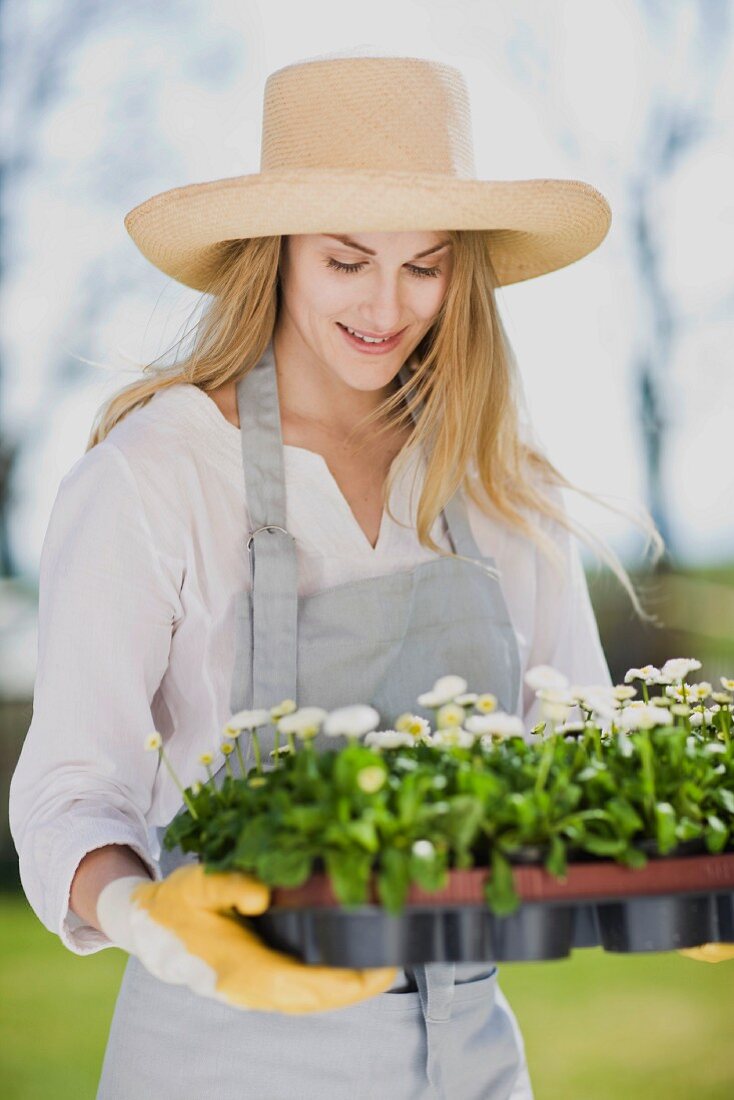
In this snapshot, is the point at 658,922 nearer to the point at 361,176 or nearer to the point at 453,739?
the point at 453,739

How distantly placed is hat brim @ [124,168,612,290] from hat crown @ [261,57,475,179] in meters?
0.07

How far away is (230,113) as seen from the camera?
4.82 meters

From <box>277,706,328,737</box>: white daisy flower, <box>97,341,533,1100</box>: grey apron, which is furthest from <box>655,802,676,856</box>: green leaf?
<box>97,341,533,1100</box>: grey apron

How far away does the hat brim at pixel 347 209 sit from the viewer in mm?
1600

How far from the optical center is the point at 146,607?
160cm

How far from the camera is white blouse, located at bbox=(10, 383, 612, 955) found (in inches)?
58.1

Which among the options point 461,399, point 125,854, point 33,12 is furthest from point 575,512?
point 33,12

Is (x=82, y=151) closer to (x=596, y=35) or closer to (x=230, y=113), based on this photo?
(x=230, y=113)

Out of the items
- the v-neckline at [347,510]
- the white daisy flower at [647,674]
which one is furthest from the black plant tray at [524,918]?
the v-neckline at [347,510]

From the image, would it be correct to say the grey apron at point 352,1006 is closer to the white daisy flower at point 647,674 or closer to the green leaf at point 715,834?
the white daisy flower at point 647,674

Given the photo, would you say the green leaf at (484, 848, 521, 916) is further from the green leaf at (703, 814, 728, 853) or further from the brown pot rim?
the green leaf at (703, 814, 728, 853)

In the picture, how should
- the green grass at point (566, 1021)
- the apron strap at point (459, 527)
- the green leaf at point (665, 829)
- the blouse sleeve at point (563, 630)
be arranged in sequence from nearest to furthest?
the green leaf at point (665, 829) < the apron strap at point (459, 527) < the blouse sleeve at point (563, 630) < the green grass at point (566, 1021)

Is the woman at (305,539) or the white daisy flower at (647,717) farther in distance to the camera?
the woman at (305,539)

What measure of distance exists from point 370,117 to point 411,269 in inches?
8.7
